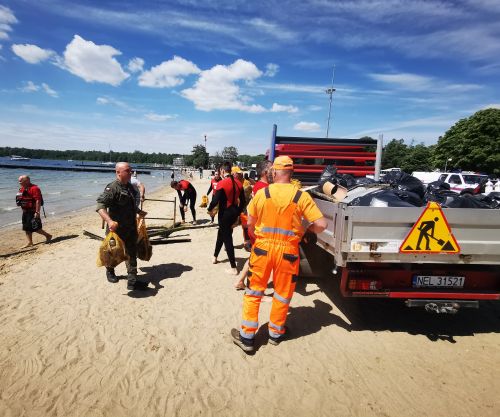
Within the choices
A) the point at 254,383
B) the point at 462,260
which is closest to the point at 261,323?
the point at 254,383

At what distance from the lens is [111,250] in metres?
4.18

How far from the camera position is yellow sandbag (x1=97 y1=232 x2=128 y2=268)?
4.18 metres

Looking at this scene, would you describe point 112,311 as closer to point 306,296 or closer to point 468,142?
point 306,296

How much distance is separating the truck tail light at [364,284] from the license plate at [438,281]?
0.45 metres

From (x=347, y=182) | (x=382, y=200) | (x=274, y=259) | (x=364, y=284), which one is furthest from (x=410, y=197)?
(x=274, y=259)

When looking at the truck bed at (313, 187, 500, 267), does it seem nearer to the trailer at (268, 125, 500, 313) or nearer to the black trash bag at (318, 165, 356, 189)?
the trailer at (268, 125, 500, 313)

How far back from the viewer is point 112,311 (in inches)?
155

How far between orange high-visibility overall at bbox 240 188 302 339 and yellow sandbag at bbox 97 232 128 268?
221cm

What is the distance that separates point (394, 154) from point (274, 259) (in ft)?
323

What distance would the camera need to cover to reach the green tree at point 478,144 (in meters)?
37.5

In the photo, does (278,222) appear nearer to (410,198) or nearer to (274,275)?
(274,275)

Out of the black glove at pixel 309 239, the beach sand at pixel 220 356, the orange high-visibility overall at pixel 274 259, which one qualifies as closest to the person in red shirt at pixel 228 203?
the beach sand at pixel 220 356

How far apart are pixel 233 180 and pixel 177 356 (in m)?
2.97

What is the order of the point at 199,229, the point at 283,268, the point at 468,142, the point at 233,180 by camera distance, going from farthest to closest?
1. the point at 468,142
2. the point at 199,229
3. the point at 233,180
4. the point at 283,268
